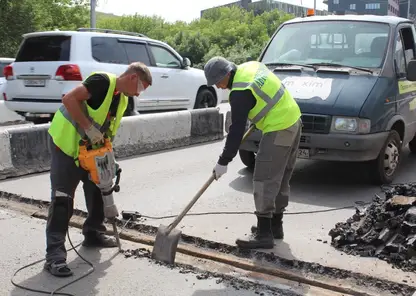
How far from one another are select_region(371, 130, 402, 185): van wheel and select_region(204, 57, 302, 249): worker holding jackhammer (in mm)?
2046

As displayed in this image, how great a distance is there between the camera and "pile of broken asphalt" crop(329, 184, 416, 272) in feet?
13.4

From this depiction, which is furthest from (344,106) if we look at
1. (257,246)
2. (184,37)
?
(184,37)

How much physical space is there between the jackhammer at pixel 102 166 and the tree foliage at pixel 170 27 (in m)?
4.00

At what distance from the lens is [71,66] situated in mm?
8766

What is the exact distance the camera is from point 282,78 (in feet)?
21.1

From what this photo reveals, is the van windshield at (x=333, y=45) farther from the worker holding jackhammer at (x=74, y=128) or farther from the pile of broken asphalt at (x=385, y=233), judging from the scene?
the worker holding jackhammer at (x=74, y=128)

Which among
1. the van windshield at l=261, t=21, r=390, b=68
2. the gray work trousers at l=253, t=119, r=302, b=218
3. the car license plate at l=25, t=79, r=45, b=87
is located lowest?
the gray work trousers at l=253, t=119, r=302, b=218

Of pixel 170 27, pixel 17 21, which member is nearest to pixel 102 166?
pixel 17 21

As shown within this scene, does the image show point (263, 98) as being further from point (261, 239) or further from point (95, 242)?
point (95, 242)

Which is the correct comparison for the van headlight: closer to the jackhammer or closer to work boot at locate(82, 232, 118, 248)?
the jackhammer

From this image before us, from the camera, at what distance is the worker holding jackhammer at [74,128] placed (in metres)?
3.87

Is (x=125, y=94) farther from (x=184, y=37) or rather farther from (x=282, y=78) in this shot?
(x=184, y=37)

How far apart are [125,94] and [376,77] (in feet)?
11.1

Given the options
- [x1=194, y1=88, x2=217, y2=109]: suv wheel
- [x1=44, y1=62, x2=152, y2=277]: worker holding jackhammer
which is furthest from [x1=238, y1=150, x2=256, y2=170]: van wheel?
[x1=194, y1=88, x2=217, y2=109]: suv wheel
